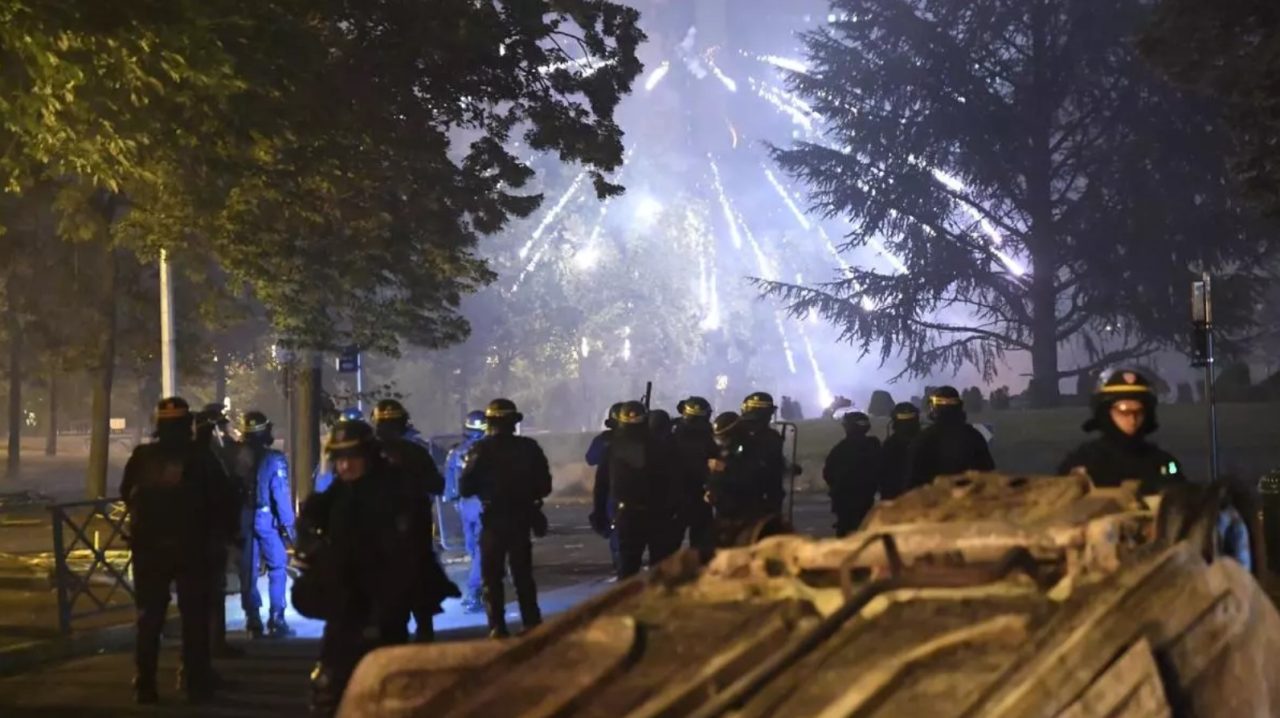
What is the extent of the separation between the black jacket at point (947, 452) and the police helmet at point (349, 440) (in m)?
4.22

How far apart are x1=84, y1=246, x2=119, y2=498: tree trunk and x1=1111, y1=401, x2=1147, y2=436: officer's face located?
1928 centimetres

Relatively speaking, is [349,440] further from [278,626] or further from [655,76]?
[655,76]

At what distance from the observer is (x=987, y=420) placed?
3581 cm

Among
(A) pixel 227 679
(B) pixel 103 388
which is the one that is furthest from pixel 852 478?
(B) pixel 103 388

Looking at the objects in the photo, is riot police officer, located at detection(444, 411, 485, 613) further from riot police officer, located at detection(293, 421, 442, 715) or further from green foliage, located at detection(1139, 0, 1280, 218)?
green foliage, located at detection(1139, 0, 1280, 218)

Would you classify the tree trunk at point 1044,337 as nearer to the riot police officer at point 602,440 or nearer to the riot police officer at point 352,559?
the riot police officer at point 602,440

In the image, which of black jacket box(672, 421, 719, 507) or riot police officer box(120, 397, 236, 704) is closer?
riot police officer box(120, 397, 236, 704)

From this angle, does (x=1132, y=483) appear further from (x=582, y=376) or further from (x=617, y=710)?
(x=582, y=376)

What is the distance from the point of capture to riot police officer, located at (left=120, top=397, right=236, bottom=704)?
28.1 ft

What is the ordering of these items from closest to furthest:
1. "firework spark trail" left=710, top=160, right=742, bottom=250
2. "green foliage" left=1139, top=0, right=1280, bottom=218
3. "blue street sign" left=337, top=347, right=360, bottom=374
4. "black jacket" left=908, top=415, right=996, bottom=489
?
"black jacket" left=908, top=415, right=996, bottom=489 < "green foliage" left=1139, top=0, right=1280, bottom=218 < "blue street sign" left=337, top=347, right=360, bottom=374 < "firework spark trail" left=710, top=160, right=742, bottom=250

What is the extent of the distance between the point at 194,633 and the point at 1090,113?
124 ft

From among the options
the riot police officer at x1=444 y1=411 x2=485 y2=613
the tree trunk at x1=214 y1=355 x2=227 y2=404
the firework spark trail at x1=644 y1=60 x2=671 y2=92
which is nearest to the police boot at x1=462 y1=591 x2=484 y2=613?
the riot police officer at x1=444 y1=411 x2=485 y2=613

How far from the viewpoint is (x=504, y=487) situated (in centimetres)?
1000

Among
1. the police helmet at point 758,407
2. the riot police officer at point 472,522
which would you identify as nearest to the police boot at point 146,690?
the riot police officer at point 472,522
